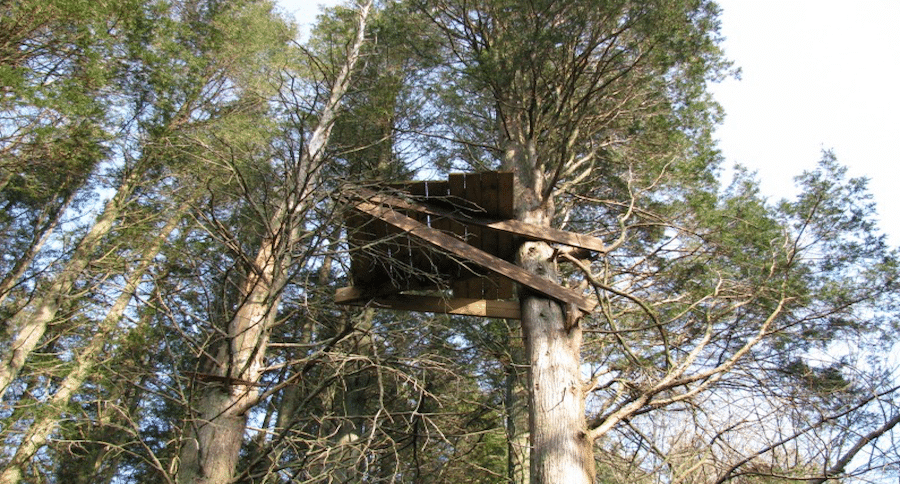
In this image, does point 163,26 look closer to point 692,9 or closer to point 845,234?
point 692,9

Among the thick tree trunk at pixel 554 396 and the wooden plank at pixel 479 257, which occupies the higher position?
the wooden plank at pixel 479 257

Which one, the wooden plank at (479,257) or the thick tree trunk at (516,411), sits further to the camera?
the thick tree trunk at (516,411)

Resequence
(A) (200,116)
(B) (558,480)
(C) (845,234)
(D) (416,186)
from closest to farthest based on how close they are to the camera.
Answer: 1. (B) (558,480)
2. (D) (416,186)
3. (C) (845,234)
4. (A) (200,116)

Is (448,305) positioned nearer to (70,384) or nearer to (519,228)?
(519,228)

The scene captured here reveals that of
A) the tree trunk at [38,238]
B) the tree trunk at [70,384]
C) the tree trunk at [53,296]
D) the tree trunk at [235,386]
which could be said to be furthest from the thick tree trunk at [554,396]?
the tree trunk at [38,238]

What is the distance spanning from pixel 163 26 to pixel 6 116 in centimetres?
346

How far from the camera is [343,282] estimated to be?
1074cm

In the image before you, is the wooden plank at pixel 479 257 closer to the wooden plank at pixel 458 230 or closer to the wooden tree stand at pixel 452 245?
the wooden tree stand at pixel 452 245

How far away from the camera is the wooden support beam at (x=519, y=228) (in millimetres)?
5117

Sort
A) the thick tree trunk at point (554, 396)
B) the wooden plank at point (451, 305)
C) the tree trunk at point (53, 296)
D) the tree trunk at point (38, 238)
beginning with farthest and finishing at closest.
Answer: the tree trunk at point (38, 238) < the tree trunk at point (53, 296) < the wooden plank at point (451, 305) < the thick tree trunk at point (554, 396)

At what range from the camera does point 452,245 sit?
5035 mm

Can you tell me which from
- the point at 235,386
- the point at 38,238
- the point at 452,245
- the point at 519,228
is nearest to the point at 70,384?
Result: the point at 38,238

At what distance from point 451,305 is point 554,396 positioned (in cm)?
160

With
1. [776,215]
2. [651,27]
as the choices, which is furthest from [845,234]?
[651,27]
